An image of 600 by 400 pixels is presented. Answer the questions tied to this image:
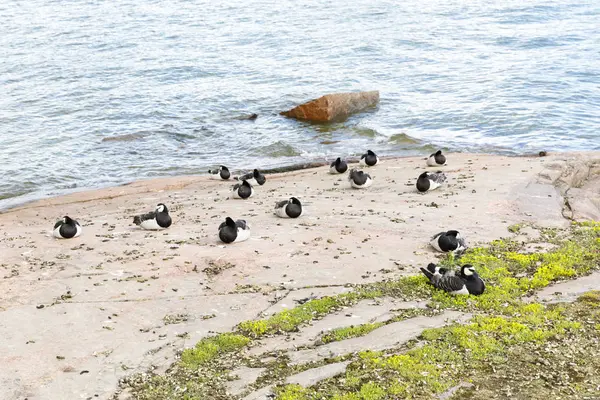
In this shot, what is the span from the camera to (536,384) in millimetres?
9836

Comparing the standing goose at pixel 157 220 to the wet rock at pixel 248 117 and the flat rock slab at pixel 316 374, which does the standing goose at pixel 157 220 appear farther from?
the wet rock at pixel 248 117

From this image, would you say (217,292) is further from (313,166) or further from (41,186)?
(41,186)

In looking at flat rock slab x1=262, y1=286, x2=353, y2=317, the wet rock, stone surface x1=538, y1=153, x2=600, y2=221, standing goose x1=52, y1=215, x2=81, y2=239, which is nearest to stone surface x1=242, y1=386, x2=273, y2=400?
flat rock slab x1=262, y1=286, x2=353, y2=317

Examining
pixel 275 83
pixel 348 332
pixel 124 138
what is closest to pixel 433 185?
pixel 348 332

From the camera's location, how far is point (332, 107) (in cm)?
3403

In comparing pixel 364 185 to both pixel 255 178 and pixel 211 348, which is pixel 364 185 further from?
pixel 211 348

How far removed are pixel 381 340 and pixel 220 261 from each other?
4736 millimetres

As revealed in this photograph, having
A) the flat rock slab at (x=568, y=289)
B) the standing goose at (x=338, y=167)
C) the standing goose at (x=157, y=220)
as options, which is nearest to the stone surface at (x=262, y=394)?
the flat rock slab at (x=568, y=289)

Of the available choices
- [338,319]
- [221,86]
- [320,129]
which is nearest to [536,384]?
[338,319]

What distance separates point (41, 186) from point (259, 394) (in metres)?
19.8

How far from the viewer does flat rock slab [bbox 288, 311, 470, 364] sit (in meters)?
10.9

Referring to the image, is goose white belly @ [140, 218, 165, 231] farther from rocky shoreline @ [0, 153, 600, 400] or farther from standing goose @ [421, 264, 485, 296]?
standing goose @ [421, 264, 485, 296]

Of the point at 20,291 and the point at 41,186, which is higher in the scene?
the point at 20,291

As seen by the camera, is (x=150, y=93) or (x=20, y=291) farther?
(x=150, y=93)
